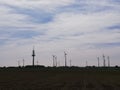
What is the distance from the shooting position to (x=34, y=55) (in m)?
164

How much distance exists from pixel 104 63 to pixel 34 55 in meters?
42.2

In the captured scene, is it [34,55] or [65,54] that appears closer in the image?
[34,55]

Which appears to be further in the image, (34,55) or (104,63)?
(104,63)
